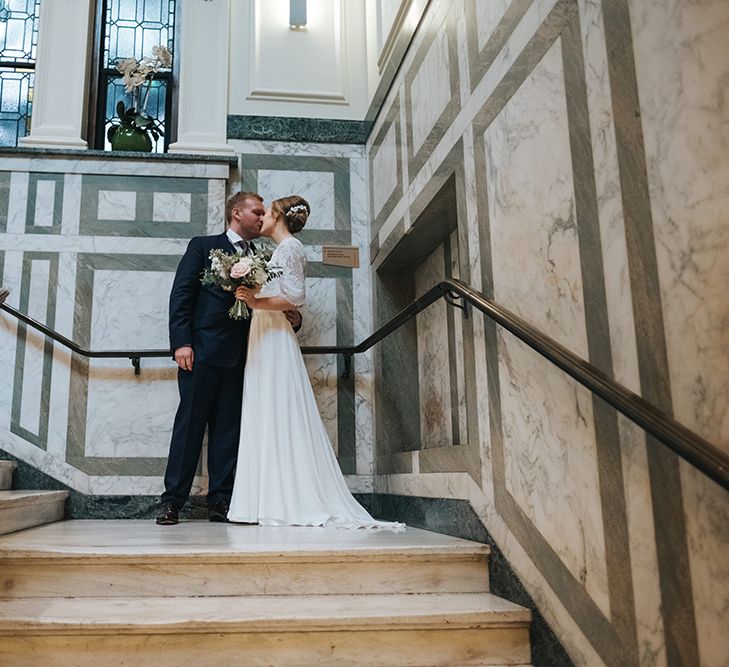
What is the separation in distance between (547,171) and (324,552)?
4.39ft

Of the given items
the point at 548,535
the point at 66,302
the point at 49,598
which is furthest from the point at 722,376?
the point at 66,302

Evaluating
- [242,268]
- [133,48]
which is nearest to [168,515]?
[242,268]

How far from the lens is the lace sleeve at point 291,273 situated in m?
3.79

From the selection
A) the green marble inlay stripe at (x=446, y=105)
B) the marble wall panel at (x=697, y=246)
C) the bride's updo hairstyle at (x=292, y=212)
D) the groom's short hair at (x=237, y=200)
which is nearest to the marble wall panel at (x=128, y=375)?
the groom's short hair at (x=237, y=200)

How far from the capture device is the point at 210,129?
484 centimetres

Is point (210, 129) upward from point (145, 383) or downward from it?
upward

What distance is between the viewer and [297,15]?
16.4 feet

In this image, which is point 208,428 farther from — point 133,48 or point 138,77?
point 133,48

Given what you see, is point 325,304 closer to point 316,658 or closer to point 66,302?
point 66,302

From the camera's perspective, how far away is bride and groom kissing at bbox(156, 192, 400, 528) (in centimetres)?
355

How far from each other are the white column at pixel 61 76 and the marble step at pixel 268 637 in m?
3.32

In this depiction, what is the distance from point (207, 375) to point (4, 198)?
1.74m

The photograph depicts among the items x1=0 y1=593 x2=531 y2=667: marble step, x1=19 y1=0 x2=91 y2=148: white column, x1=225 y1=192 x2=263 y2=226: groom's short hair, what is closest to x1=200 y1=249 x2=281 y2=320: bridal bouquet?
x1=225 y1=192 x2=263 y2=226: groom's short hair

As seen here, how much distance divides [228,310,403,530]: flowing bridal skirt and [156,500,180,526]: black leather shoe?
28 centimetres
